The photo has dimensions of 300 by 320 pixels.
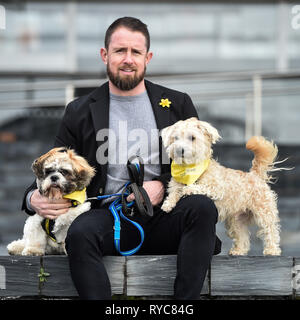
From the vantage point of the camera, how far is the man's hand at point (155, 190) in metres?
3.76

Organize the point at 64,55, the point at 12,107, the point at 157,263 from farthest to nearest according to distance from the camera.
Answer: the point at 64,55 → the point at 12,107 → the point at 157,263

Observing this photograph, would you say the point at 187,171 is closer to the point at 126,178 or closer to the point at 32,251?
the point at 126,178

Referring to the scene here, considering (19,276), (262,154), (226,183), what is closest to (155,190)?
(226,183)

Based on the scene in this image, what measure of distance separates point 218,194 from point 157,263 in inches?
21.9

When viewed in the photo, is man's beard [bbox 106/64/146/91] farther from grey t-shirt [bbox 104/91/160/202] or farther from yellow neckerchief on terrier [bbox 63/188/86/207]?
yellow neckerchief on terrier [bbox 63/188/86/207]

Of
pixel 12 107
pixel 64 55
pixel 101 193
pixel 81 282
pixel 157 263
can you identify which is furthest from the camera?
pixel 64 55

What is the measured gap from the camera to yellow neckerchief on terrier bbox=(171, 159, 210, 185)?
3699 millimetres

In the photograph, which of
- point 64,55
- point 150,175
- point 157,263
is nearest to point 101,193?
point 150,175

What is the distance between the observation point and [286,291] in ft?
12.0

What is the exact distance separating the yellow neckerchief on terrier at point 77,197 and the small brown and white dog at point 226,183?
51 cm

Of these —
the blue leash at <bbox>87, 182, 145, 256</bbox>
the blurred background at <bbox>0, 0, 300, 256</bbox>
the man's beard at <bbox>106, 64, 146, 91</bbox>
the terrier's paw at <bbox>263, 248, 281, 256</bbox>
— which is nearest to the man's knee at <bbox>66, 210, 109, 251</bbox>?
the blue leash at <bbox>87, 182, 145, 256</bbox>

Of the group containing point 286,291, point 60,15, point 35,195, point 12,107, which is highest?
point 60,15

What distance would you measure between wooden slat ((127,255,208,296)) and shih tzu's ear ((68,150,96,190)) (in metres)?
→ 0.55

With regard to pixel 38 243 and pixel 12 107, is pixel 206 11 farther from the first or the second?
pixel 38 243
